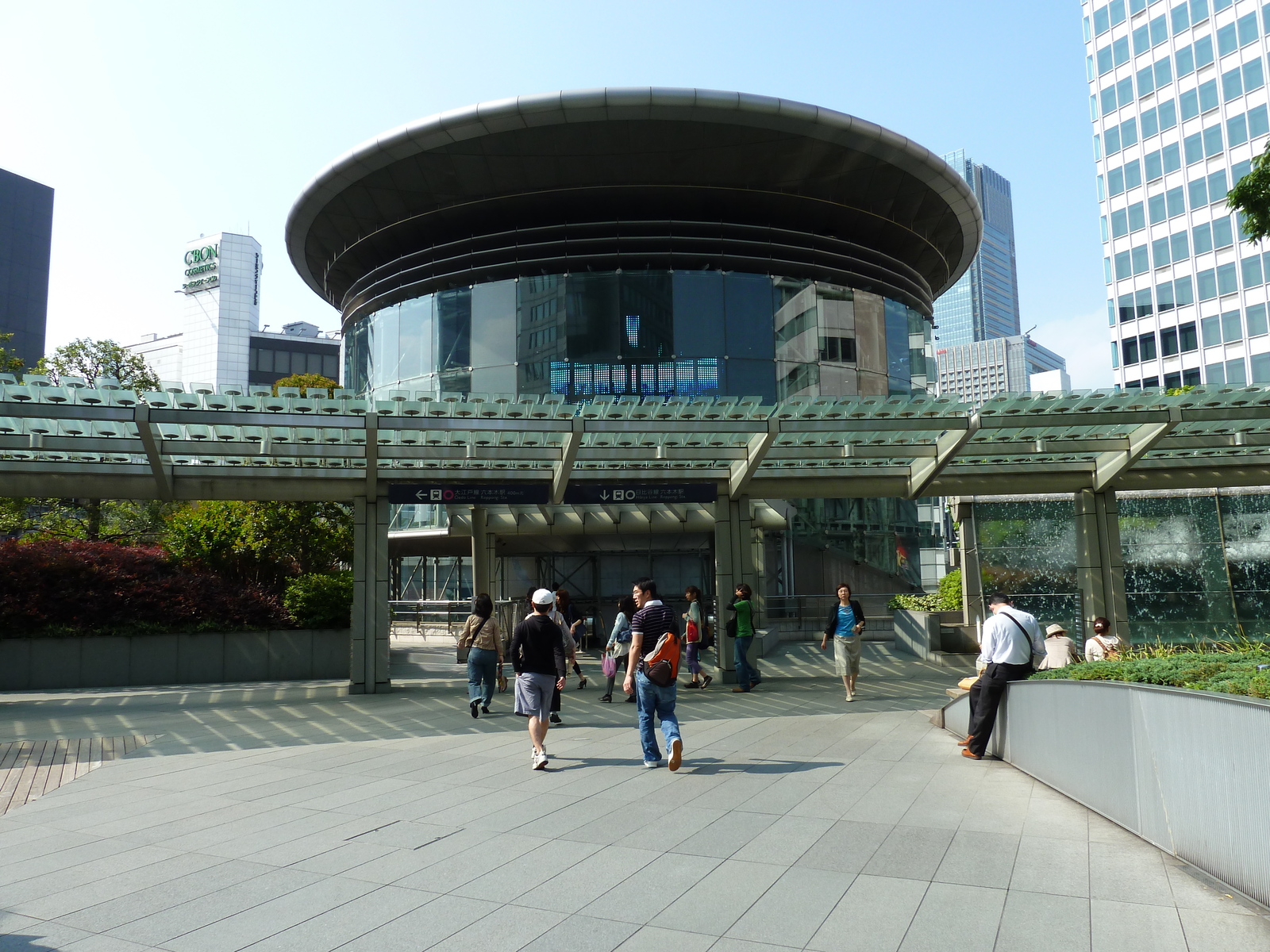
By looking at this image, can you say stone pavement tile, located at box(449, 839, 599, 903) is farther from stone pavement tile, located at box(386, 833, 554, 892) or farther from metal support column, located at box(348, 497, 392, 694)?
metal support column, located at box(348, 497, 392, 694)

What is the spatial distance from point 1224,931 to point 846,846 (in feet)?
6.89

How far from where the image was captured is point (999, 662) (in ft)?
28.3

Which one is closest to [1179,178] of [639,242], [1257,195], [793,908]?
[639,242]

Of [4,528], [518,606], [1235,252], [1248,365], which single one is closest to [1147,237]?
A: [1235,252]

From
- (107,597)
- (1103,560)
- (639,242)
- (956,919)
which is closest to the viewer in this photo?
(956,919)

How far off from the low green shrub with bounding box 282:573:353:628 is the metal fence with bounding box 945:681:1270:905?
507 inches

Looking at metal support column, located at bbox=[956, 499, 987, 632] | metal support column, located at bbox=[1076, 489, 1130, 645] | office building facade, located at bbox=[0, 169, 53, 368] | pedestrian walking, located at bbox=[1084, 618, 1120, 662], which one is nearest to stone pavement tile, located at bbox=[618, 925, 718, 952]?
pedestrian walking, located at bbox=[1084, 618, 1120, 662]

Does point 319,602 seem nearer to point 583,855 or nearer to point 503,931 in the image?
point 583,855

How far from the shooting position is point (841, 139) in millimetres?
21859

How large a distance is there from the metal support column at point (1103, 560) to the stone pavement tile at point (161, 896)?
48.3 ft

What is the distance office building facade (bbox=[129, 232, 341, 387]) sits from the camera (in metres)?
130

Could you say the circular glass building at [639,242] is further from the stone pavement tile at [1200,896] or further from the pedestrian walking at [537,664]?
the stone pavement tile at [1200,896]

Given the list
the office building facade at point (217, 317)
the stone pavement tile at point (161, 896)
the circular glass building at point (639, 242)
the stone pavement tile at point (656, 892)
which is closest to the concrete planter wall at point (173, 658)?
the circular glass building at point (639, 242)

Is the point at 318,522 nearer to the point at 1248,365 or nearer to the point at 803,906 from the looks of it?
the point at 803,906
